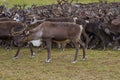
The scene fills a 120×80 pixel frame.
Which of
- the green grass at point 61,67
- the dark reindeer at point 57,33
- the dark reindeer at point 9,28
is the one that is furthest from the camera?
the dark reindeer at point 9,28

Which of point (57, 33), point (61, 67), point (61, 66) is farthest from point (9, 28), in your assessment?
point (61, 67)

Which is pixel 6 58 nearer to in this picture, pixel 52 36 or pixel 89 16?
pixel 52 36

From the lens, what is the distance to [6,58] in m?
13.5

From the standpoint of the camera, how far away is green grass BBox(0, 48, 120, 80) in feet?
34.8

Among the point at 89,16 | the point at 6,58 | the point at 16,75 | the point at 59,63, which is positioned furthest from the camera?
the point at 89,16

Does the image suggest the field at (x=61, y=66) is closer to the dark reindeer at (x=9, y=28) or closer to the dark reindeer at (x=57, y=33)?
the dark reindeer at (x=57, y=33)

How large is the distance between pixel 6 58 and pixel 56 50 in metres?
2.49

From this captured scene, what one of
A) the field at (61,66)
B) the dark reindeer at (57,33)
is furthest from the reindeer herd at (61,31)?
Result: the field at (61,66)

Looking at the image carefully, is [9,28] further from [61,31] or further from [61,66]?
[61,66]

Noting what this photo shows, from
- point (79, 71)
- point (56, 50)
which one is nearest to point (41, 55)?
point (56, 50)

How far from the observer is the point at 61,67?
11.7 meters

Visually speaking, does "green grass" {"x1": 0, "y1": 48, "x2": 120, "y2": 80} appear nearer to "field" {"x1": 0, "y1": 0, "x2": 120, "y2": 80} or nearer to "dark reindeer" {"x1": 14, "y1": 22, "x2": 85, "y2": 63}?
"field" {"x1": 0, "y1": 0, "x2": 120, "y2": 80}

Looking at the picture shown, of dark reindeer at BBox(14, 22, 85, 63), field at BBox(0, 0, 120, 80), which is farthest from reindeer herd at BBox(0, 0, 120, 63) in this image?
field at BBox(0, 0, 120, 80)

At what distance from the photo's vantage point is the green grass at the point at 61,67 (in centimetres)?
1060
